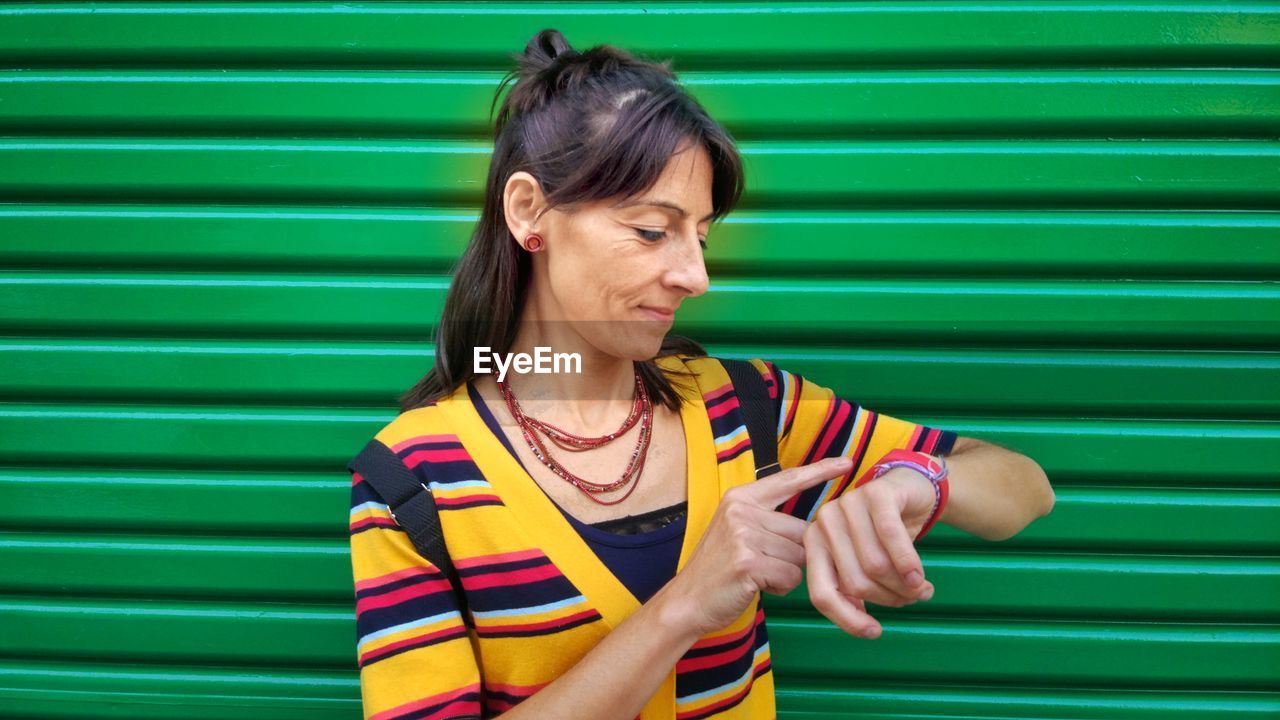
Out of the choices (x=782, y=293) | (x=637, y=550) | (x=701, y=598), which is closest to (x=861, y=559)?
(x=701, y=598)

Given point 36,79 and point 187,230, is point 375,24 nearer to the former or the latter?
point 187,230

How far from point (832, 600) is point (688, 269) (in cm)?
67

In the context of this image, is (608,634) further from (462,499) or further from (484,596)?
(462,499)

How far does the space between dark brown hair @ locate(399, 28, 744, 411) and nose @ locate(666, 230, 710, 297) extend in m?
0.15

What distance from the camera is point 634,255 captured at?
1.70m

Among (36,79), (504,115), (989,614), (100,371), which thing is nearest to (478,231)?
(504,115)

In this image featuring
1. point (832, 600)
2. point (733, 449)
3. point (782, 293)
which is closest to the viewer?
point (832, 600)

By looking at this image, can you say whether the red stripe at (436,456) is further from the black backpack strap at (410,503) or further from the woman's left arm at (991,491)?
the woman's left arm at (991,491)

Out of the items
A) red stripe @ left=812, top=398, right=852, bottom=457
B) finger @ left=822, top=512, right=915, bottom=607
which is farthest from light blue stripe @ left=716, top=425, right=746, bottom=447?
finger @ left=822, top=512, right=915, bottom=607

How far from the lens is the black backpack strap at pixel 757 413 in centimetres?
200

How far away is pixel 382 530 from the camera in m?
1.71

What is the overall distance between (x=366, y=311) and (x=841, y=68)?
1.58 m

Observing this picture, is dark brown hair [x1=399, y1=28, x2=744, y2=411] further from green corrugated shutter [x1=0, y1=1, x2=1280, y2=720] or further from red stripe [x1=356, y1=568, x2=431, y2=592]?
green corrugated shutter [x1=0, y1=1, x2=1280, y2=720]

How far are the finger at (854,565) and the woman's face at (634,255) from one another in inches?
20.8
